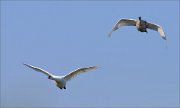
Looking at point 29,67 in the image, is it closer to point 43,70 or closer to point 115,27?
point 43,70

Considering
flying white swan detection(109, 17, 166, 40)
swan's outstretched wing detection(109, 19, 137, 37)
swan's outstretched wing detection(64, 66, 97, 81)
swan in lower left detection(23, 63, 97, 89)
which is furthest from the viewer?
swan's outstretched wing detection(64, 66, 97, 81)

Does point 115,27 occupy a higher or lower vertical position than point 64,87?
higher

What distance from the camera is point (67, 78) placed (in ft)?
238

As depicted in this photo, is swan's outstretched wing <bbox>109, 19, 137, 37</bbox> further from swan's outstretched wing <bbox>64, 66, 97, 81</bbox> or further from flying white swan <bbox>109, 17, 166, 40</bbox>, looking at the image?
swan's outstretched wing <bbox>64, 66, 97, 81</bbox>

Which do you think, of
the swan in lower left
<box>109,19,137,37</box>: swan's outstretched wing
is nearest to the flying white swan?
<box>109,19,137,37</box>: swan's outstretched wing

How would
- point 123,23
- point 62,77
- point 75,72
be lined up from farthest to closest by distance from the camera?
point 75,72, point 62,77, point 123,23

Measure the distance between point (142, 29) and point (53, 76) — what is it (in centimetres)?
1088

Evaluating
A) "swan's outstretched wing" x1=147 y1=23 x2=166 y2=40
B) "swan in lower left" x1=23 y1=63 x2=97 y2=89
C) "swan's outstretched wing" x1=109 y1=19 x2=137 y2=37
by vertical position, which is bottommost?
"swan in lower left" x1=23 y1=63 x2=97 y2=89

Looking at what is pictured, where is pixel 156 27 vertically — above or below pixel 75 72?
above

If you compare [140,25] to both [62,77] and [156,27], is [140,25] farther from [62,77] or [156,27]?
[62,77]

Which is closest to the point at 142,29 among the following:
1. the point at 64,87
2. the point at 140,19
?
the point at 140,19

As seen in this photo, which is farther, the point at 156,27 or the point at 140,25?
the point at 156,27

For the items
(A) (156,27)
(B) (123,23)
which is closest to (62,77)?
(B) (123,23)

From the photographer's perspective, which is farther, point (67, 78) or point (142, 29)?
point (67, 78)
